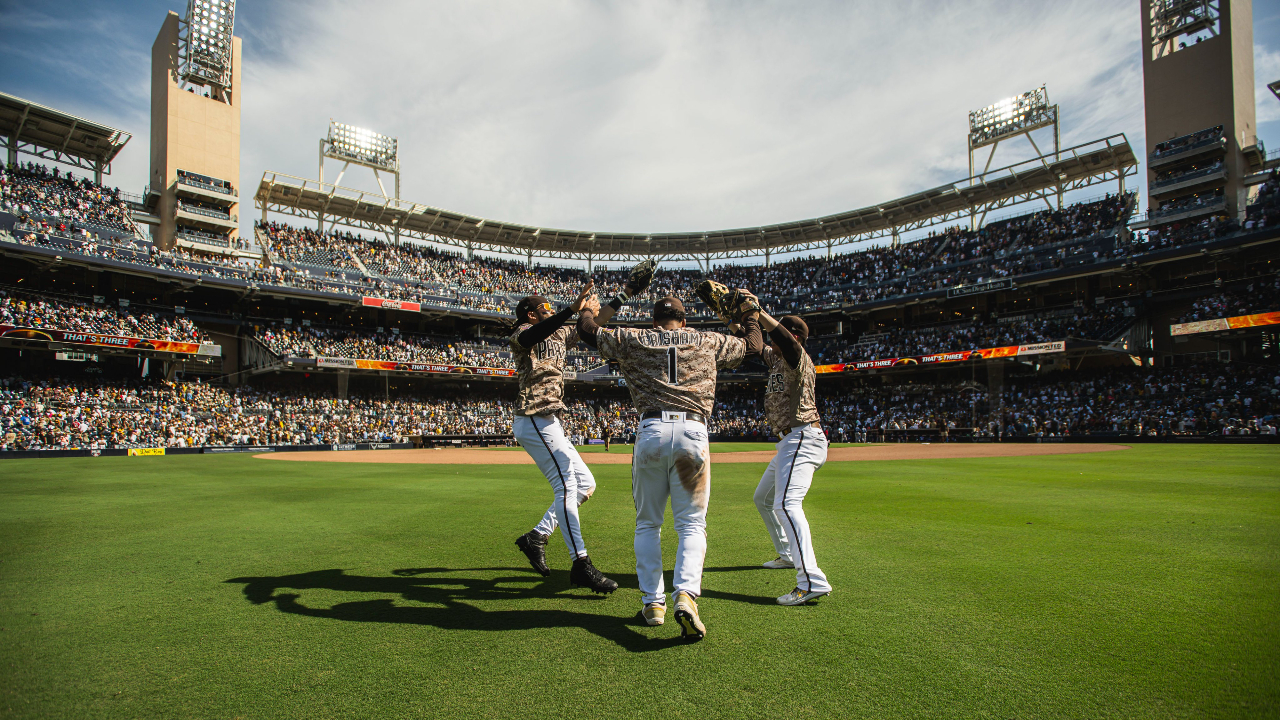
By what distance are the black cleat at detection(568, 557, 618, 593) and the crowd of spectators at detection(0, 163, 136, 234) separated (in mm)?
40825

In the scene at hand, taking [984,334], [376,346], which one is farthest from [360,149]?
[984,334]

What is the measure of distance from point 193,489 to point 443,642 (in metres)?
11.1

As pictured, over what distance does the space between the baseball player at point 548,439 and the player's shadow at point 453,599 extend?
269mm

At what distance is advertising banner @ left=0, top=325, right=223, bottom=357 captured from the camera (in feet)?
92.0

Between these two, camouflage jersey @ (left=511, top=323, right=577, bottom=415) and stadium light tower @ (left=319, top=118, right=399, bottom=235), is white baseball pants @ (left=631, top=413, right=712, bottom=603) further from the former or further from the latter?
stadium light tower @ (left=319, top=118, right=399, bottom=235)

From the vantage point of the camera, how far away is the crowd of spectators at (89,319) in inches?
1139

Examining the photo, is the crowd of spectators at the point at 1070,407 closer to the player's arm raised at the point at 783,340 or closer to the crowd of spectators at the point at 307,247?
the crowd of spectators at the point at 307,247

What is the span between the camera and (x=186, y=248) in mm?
40125

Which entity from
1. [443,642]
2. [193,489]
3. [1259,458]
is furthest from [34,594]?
[1259,458]

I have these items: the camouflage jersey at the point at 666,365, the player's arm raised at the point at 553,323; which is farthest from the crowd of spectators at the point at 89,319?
the camouflage jersey at the point at 666,365

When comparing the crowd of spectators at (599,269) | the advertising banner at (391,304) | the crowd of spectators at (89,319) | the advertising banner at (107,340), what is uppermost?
the crowd of spectators at (599,269)

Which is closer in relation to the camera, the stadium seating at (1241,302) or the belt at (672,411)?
the belt at (672,411)

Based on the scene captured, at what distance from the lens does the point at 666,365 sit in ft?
13.7

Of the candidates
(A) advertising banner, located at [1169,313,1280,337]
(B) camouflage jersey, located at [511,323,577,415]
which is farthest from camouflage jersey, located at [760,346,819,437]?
(A) advertising banner, located at [1169,313,1280,337]
